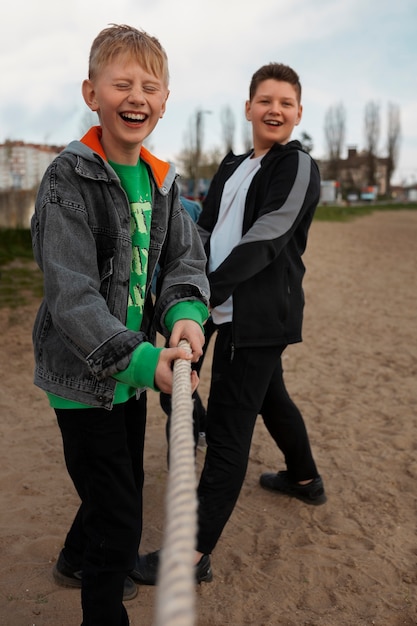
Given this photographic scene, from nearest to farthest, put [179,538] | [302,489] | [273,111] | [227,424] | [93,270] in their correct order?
[179,538], [93,270], [227,424], [273,111], [302,489]

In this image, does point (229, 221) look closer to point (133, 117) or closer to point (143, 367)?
point (133, 117)

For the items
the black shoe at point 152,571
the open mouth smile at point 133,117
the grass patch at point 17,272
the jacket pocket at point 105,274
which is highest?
the open mouth smile at point 133,117

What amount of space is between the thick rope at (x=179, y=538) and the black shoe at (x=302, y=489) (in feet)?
7.41

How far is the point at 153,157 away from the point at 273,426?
162 cm

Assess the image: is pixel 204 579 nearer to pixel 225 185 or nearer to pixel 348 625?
pixel 348 625

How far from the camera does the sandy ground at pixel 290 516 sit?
2486mm

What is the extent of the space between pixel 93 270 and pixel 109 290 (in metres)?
0.10

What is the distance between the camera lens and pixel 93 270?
1.76 meters

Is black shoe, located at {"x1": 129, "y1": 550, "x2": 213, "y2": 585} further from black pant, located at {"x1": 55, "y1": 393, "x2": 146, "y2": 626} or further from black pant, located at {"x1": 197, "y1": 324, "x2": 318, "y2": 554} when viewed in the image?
black pant, located at {"x1": 55, "y1": 393, "x2": 146, "y2": 626}

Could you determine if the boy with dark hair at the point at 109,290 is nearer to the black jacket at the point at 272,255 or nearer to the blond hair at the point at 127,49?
the blond hair at the point at 127,49

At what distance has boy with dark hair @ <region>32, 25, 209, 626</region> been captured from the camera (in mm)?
1653

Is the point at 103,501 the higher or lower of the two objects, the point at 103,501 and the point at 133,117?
the lower

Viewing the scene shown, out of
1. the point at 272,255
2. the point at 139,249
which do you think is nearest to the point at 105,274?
the point at 139,249

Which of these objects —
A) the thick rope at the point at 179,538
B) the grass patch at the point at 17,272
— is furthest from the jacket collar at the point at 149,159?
the grass patch at the point at 17,272
